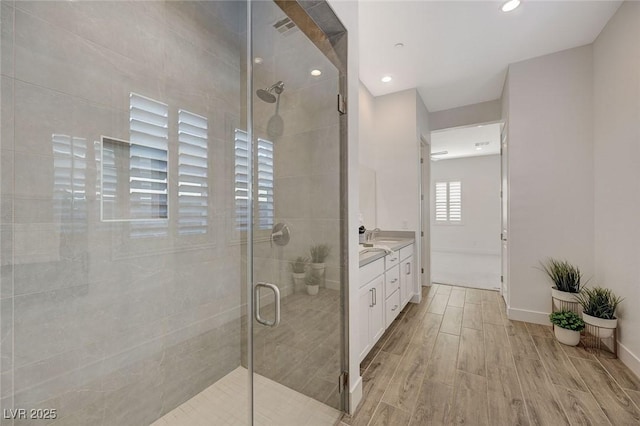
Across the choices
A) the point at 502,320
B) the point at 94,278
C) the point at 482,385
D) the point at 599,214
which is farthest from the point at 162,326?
the point at 599,214

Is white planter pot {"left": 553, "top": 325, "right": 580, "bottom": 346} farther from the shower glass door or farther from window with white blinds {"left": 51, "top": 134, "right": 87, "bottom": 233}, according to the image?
window with white blinds {"left": 51, "top": 134, "right": 87, "bottom": 233}

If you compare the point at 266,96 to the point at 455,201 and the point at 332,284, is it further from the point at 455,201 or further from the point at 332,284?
the point at 455,201

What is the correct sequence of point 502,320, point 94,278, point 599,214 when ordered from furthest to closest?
point 502,320, point 599,214, point 94,278

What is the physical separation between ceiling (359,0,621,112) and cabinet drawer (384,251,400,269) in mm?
2158

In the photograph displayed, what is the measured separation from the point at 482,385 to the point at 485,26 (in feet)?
9.96

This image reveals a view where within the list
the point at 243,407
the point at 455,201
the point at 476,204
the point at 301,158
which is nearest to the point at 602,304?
the point at 301,158

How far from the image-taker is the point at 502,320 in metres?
2.99

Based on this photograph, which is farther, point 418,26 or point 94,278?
point 418,26

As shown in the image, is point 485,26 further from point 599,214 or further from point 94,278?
point 94,278

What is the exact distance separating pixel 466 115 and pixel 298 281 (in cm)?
412

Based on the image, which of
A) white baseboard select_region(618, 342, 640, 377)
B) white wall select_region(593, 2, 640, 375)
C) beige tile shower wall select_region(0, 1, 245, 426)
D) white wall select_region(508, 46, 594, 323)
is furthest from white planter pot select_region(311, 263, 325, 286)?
white wall select_region(508, 46, 594, 323)

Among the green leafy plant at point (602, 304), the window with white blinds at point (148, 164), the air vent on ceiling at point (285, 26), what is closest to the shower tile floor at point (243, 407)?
the window with white blinds at point (148, 164)

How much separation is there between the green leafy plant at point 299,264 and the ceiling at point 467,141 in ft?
13.6

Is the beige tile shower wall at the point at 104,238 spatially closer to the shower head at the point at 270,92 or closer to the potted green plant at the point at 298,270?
the shower head at the point at 270,92
